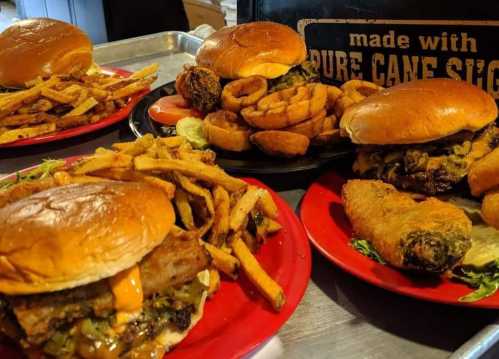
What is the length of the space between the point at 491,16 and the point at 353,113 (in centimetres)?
70

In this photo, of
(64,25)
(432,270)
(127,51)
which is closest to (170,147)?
(432,270)

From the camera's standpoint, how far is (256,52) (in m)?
2.12

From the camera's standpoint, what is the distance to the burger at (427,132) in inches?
63.7

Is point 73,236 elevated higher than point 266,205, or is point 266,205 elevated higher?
point 73,236

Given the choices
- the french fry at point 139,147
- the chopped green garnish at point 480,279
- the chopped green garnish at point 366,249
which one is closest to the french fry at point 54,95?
the french fry at point 139,147

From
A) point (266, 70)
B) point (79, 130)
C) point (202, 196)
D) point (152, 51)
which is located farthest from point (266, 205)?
point (152, 51)

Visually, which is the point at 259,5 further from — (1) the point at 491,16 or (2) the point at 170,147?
(2) the point at 170,147

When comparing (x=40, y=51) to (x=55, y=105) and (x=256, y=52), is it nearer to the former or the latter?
(x=55, y=105)

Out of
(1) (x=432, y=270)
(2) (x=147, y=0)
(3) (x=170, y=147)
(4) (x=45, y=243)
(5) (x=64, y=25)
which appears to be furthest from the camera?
(2) (x=147, y=0)

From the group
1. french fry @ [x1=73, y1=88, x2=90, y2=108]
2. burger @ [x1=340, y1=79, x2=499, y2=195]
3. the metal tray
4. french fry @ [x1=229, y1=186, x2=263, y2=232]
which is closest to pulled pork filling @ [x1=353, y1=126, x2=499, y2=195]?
burger @ [x1=340, y1=79, x2=499, y2=195]

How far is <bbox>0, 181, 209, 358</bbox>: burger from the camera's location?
99 centimetres

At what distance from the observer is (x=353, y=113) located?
1.78 meters

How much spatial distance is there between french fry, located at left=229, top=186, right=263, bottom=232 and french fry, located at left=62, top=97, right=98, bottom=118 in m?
1.14

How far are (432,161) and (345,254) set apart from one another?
465mm
